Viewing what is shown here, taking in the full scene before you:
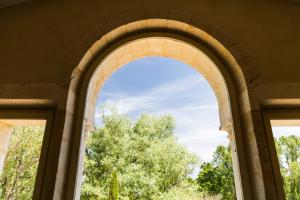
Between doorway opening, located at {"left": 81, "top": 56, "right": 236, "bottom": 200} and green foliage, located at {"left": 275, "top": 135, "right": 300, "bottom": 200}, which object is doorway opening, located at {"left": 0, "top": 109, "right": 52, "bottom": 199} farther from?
doorway opening, located at {"left": 81, "top": 56, "right": 236, "bottom": 200}

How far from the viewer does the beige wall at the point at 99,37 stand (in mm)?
1605

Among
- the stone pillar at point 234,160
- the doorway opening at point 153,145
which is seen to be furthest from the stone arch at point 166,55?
the doorway opening at point 153,145

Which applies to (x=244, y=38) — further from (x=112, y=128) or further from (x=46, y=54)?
(x=112, y=128)

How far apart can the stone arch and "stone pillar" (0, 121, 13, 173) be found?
55 cm

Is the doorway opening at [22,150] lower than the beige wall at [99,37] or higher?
lower

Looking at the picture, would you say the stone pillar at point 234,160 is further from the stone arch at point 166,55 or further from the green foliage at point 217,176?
the green foliage at point 217,176

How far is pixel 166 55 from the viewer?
223 cm

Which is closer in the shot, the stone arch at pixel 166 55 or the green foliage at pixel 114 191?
the stone arch at pixel 166 55

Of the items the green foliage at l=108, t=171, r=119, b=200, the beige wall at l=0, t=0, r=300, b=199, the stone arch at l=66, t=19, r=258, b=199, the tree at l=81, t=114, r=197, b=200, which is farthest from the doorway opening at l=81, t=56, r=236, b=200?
the beige wall at l=0, t=0, r=300, b=199

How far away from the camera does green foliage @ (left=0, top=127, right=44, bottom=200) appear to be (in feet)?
4.97

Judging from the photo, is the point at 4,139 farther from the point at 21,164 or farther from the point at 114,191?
the point at 114,191

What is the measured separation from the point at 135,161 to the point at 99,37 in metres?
7.67

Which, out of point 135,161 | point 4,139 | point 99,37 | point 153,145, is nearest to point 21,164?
point 4,139

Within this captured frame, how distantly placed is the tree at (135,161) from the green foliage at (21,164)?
6.15 meters
